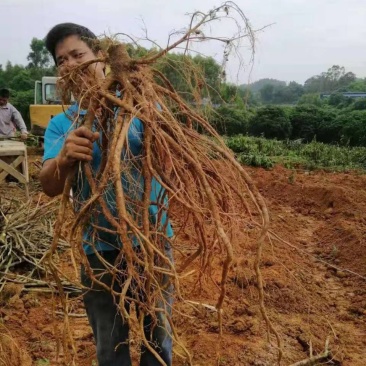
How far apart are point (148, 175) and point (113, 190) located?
13cm

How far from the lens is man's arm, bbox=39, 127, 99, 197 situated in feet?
4.38

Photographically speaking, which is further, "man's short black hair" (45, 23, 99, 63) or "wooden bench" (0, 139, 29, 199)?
"wooden bench" (0, 139, 29, 199)

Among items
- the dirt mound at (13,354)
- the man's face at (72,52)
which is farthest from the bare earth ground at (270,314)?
the man's face at (72,52)

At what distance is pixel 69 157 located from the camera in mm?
1352

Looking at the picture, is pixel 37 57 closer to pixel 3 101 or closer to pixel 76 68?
pixel 3 101

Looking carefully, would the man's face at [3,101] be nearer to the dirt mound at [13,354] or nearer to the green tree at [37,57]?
the dirt mound at [13,354]

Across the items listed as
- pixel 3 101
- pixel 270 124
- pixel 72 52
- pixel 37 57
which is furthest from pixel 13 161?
pixel 37 57

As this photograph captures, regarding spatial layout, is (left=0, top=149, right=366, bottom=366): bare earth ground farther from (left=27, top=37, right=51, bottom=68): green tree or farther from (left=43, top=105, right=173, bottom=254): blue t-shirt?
(left=27, top=37, right=51, bottom=68): green tree

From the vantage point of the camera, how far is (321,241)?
520 centimetres

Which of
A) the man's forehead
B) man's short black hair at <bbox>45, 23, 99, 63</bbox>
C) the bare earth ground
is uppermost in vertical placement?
man's short black hair at <bbox>45, 23, 99, 63</bbox>

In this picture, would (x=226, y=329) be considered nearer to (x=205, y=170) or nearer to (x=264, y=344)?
(x=264, y=344)

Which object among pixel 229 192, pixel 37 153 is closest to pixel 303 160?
pixel 37 153

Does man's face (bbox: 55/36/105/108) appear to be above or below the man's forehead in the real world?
below

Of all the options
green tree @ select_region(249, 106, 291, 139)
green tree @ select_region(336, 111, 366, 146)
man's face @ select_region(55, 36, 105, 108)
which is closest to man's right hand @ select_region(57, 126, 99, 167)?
man's face @ select_region(55, 36, 105, 108)
